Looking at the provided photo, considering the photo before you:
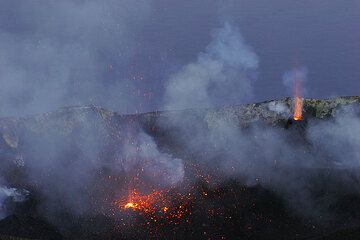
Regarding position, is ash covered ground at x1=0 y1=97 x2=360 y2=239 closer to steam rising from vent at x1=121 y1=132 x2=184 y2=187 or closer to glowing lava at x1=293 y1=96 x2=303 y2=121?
steam rising from vent at x1=121 y1=132 x2=184 y2=187

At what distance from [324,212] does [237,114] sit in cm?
1221

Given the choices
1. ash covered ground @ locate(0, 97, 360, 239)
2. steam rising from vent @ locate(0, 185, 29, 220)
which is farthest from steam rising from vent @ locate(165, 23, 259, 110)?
steam rising from vent @ locate(0, 185, 29, 220)

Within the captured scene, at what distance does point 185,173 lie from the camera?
1062 inches

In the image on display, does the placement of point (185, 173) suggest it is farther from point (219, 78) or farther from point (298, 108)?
point (219, 78)

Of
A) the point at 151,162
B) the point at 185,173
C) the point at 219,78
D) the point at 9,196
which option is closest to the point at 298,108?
the point at 185,173

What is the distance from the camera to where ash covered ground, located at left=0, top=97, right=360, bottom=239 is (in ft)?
70.0

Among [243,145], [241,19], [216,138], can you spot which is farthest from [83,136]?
[241,19]

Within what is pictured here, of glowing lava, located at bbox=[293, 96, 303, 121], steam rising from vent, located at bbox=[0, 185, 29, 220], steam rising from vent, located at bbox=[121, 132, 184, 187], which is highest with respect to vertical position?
glowing lava, located at bbox=[293, 96, 303, 121]

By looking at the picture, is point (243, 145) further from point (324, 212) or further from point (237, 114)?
point (324, 212)

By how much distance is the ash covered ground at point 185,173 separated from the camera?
21.3m

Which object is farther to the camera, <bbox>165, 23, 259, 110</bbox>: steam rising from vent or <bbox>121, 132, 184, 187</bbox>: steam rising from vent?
<bbox>165, 23, 259, 110</bbox>: steam rising from vent

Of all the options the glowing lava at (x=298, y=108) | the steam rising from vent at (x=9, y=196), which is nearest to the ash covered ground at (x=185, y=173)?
the steam rising from vent at (x=9, y=196)

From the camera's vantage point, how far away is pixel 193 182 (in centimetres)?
2592

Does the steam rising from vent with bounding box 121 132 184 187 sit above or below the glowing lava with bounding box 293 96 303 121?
below
